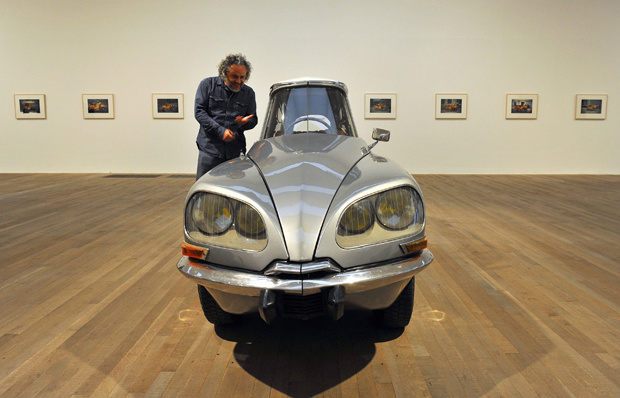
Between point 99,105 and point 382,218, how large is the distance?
11983 millimetres

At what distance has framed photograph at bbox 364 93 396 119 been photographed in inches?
487

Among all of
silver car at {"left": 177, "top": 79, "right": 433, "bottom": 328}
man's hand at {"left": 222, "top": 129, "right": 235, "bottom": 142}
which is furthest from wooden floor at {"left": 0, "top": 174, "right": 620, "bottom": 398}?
man's hand at {"left": 222, "top": 129, "right": 235, "bottom": 142}

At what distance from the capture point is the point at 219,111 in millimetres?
4281

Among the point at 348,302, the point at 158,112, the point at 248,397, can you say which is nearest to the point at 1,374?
the point at 248,397

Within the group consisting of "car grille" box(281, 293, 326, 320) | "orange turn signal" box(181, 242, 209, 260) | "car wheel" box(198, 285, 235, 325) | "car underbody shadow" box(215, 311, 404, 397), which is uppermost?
"orange turn signal" box(181, 242, 209, 260)

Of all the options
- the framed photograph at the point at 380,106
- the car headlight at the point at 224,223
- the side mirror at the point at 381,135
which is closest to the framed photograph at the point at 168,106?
the framed photograph at the point at 380,106

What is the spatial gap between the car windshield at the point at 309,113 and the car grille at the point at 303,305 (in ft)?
4.74

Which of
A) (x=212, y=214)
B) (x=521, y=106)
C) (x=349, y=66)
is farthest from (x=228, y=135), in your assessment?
(x=521, y=106)

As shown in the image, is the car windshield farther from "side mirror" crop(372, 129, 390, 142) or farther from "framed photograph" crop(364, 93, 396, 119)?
"framed photograph" crop(364, 93, 396, 119)

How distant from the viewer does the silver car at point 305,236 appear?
2.08 m

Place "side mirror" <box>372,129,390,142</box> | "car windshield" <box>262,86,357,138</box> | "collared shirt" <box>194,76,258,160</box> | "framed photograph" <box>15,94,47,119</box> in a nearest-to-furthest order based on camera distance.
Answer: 1. "side mirror" <box>372,129,390,142</box>
2. "car windshield" <box>262,86,357,138</box>
3. "collared shirt" <box>194,76,258,160</box>
4. "framed photograph" <box>15,94,47,119</box>

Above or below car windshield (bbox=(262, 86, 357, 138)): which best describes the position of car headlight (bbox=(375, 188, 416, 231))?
below

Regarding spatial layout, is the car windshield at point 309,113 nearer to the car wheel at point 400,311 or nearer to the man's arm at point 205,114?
the man's arm at point 205,114

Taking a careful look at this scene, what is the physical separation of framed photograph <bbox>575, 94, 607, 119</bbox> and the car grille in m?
12.5
